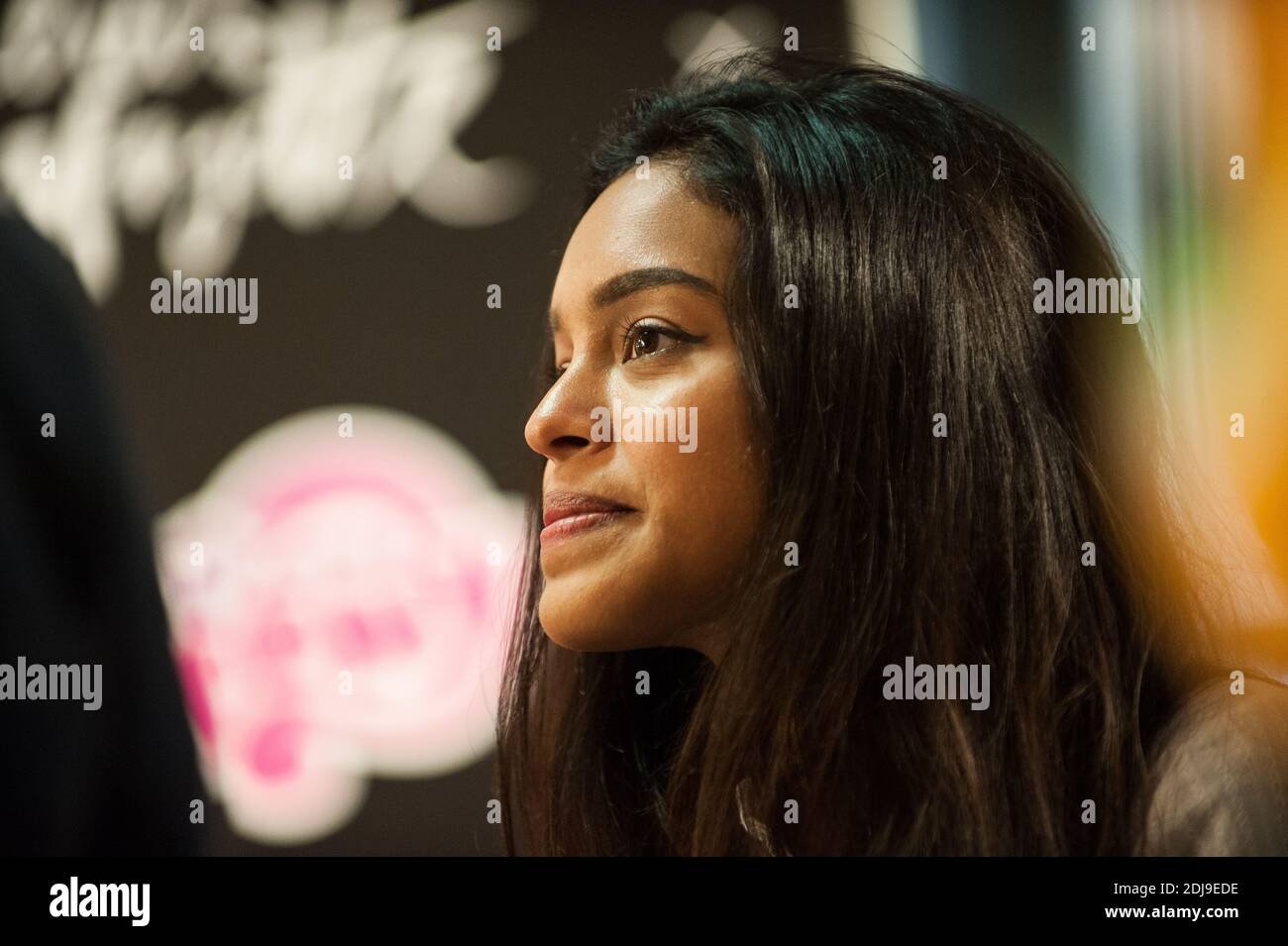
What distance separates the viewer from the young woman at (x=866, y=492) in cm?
177

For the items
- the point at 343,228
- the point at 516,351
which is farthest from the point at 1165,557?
the point at 343,228

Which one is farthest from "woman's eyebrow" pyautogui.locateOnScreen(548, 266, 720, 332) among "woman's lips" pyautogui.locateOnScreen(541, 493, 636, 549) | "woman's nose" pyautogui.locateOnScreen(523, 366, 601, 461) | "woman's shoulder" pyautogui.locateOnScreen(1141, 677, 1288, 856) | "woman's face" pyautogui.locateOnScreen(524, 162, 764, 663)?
"woman's shoulder" pyautogui.locateOnScreen(1141, 677, 1288, 856)

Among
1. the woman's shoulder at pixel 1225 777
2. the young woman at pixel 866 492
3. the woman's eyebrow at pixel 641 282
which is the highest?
the woman's eyebrow at pixel 641 282

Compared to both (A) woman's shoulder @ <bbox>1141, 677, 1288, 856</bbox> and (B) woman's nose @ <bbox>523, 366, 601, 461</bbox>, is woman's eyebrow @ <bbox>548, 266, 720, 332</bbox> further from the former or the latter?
(A) woman's shoulder @ <bbox>1141, 677, 1288, 856</bbox>

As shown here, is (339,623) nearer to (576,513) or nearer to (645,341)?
(576,513)

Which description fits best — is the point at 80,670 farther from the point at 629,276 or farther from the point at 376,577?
the point at 629,276

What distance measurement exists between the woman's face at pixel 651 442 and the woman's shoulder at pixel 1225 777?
68 centimetres

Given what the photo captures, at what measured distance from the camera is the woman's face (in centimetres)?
187

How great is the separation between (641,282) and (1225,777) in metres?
1.09

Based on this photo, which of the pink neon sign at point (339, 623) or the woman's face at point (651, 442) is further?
the pink neon sign at point (339, 623)

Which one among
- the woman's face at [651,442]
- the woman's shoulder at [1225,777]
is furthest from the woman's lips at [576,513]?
the woman's shoulder at [1225,777]

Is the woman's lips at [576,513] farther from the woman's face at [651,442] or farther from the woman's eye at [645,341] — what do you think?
the woman's eye at [645,341]

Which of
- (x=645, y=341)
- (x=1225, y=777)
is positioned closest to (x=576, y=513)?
(x=645, y=341)

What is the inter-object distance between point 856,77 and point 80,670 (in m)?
1.77
